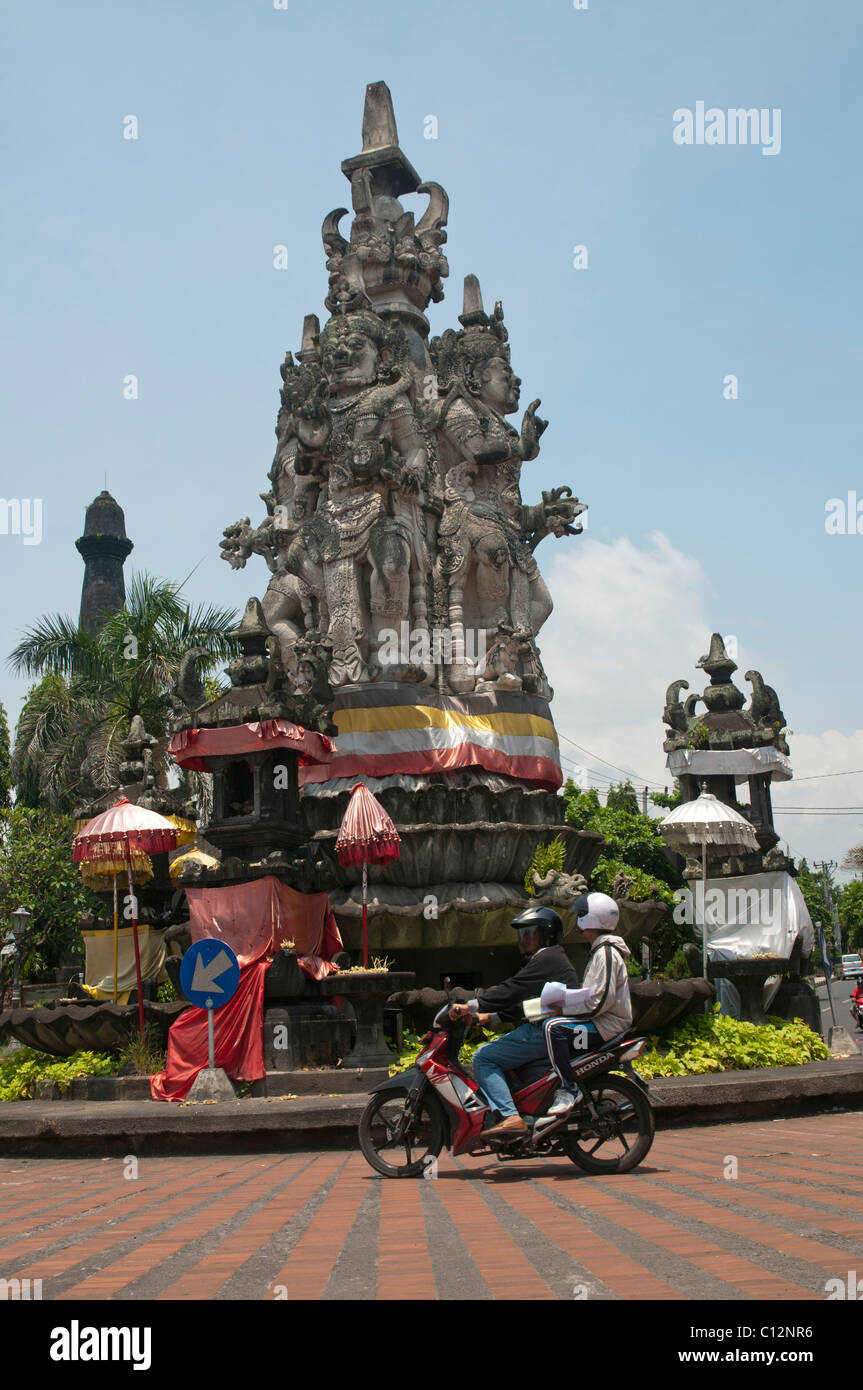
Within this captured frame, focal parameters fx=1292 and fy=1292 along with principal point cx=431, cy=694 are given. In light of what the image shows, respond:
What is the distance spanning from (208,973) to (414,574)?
982 cm

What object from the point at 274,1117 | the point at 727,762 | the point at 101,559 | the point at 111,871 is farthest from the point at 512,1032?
the point at 101,559

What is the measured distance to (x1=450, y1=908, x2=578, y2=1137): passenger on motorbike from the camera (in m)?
7.20

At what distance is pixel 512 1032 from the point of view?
7352 mm

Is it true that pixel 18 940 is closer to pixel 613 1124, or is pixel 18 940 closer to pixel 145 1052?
pixel 145 1052

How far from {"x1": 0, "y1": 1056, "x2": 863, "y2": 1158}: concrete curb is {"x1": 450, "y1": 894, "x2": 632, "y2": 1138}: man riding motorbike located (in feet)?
8.08

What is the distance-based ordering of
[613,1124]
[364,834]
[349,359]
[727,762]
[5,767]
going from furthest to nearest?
[5,767] → [349,359] → [727,762] → [364,834] → [613,1124]

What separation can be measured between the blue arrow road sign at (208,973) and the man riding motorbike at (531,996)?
3806 millimetres

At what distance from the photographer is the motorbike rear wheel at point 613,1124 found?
→ 704 cm

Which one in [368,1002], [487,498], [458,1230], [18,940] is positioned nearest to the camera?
[458,1230]

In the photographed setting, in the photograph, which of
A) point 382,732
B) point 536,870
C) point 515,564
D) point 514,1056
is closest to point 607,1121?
point 514,1056

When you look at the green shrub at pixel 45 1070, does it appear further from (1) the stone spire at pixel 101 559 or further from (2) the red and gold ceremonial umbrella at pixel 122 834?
(1) the stone spire at pixel 101 559

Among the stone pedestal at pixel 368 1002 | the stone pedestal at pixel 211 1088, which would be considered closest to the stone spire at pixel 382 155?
the stone pedestal at pixel 368 1002

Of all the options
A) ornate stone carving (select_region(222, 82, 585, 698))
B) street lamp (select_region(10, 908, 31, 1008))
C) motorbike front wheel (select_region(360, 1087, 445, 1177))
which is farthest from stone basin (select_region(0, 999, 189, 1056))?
street lamp (select_region(10, 908, 31, 1008))
